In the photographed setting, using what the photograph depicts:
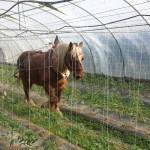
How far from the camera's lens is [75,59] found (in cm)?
650

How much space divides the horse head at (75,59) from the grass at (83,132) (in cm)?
98

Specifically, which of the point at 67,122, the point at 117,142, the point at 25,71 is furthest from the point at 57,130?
the point at 25,71

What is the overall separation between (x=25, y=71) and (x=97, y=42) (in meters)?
5.19

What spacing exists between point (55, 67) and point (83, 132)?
65.9 inches

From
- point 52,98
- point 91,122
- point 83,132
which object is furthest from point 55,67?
point 83,132

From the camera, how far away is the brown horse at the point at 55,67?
657cm

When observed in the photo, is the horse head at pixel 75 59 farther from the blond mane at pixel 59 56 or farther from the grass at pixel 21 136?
the grass at pixel 21 136

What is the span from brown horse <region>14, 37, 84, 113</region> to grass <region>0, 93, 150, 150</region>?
17.8 inches

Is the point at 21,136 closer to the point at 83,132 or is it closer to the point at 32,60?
the point at 83,132

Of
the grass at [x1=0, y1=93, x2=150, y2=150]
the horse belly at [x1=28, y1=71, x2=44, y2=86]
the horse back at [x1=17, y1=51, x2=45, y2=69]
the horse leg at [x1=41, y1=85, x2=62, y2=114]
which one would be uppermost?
the horse back at [x1=17, y1=51, x2=45, y2=69]

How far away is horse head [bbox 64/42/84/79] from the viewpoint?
20.7ft

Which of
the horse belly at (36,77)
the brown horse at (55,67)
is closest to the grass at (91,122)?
the brown horse at (55,67)

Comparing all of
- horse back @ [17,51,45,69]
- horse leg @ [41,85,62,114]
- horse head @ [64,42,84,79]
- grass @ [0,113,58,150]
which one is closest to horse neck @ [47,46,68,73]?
horse head @ [64,42,84,79]

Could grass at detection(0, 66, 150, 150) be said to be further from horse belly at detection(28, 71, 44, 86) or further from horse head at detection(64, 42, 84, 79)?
horse head at detection(64, 42, 84, 79)
